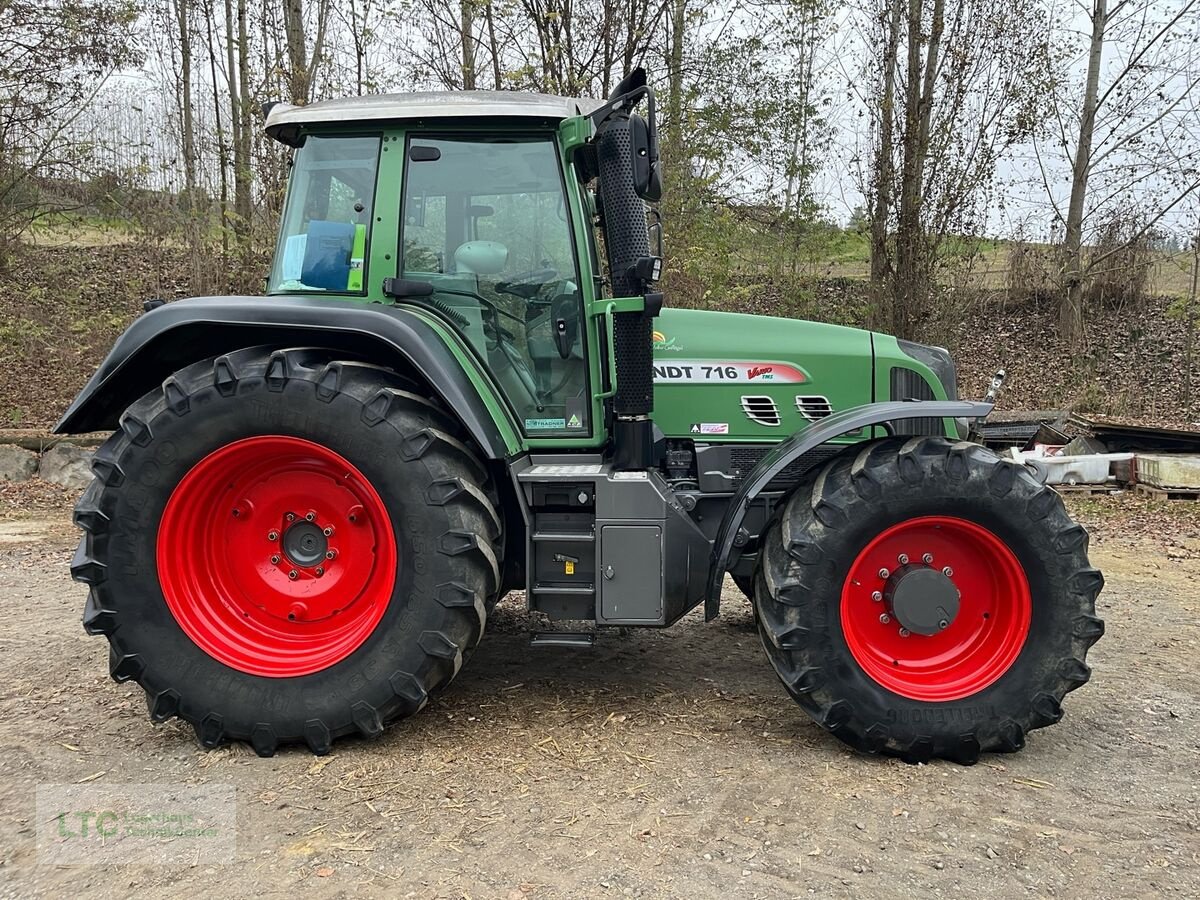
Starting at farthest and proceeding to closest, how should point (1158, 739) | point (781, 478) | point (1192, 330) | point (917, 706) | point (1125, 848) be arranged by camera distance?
point (1192, 330), point (781, 478), point (1158, 739), point (917, 706), point (1125, 848)

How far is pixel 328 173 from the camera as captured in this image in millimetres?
3547

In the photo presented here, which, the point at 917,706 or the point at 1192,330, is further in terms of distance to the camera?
the point at 1192,330

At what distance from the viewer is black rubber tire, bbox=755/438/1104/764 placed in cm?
315

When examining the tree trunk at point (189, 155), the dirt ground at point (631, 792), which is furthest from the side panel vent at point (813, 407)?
the tree trunk at point (189, 155)

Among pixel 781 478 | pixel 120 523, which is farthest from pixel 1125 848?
pixel 120 523

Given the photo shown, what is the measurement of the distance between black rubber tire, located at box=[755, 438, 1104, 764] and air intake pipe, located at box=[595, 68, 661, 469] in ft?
2.45

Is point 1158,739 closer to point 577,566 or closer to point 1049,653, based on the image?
point 1049,653

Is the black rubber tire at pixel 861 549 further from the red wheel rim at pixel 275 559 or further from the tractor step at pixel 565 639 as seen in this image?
the red wheel rim at pixel 275 559

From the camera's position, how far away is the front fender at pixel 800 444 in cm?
331

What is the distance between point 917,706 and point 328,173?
9.94 ft

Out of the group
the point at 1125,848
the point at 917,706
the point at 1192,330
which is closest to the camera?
the point at 1125,848

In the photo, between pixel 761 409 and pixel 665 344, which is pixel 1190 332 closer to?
pixel 761 409

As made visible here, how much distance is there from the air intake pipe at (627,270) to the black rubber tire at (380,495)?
0.67 meters

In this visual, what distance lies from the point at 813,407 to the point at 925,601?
1024mm
